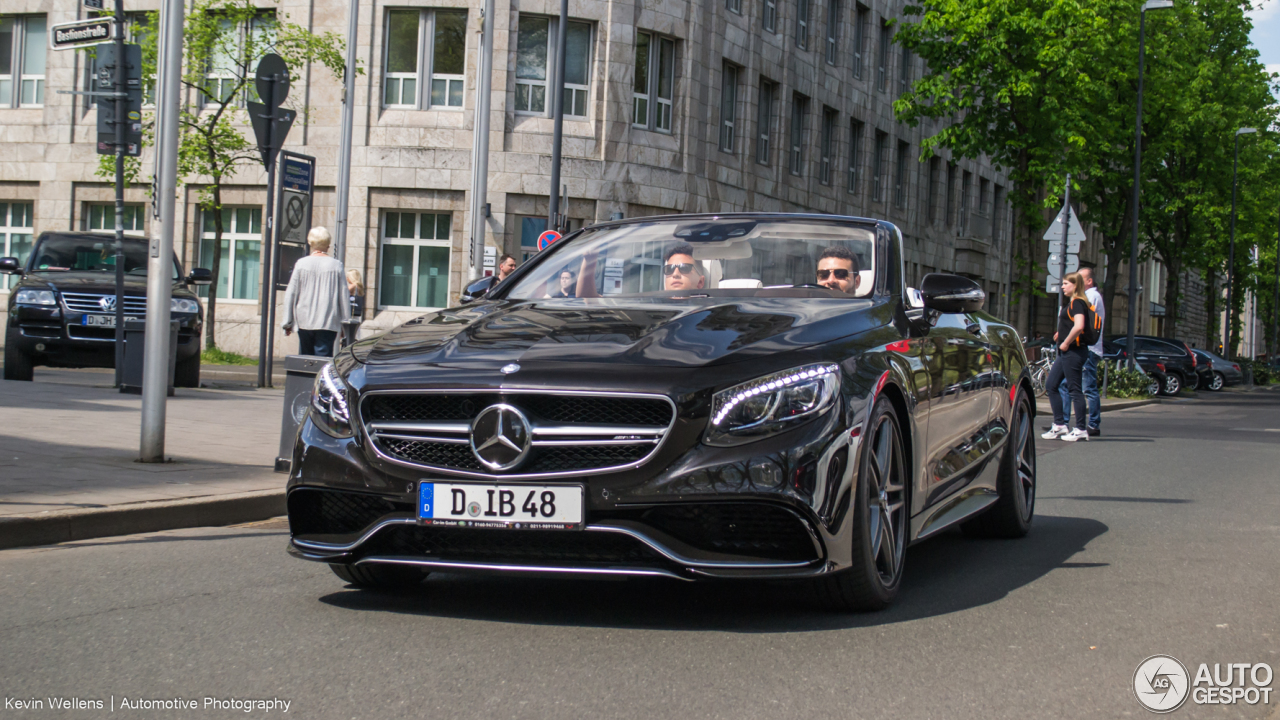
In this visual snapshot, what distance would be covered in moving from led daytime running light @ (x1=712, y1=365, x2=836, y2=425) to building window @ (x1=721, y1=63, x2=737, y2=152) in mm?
30224

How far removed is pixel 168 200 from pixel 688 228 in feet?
13.1

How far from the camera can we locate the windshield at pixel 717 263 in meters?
5.68

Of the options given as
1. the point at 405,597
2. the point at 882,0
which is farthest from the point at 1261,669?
the point at 882,0

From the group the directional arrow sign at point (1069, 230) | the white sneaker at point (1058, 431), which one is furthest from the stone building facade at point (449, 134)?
the white sneaker at point (1058, 431)

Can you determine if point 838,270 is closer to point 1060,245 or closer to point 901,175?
point 1060,245

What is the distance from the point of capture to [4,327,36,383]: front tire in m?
15.2

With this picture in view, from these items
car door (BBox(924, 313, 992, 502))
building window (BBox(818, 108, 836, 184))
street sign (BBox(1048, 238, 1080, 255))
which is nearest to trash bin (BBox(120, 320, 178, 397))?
car door (BBox(924, 313, 992, 502))

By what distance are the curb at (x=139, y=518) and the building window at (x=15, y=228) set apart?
95.1ft

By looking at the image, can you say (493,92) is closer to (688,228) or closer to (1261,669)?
(688,228)

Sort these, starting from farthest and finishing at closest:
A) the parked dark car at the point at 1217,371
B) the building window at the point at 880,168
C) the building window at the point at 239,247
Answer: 1. the building window at the point at 880,168
2. the parked dark car at the point at 1217,371
3. the building window at the point at 239,247

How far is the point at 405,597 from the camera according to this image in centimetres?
507

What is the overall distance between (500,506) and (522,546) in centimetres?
18

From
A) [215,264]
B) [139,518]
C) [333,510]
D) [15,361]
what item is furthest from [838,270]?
[215,264]

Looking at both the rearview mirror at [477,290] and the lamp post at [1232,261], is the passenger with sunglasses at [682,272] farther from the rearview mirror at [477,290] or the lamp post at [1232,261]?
the lamp post at [1232,261]
